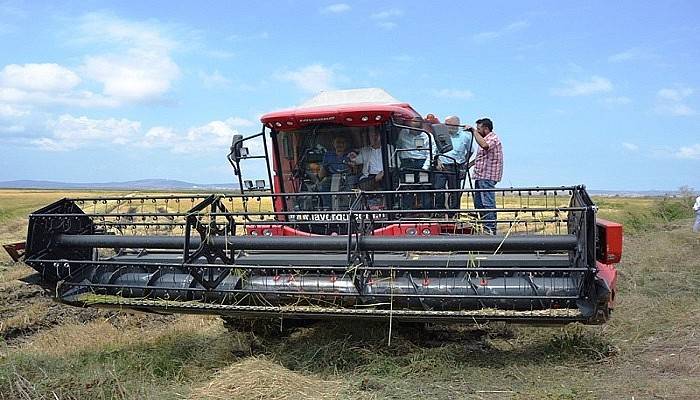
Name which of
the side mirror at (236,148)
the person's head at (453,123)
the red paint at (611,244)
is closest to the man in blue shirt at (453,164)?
the person's head at (453,123)

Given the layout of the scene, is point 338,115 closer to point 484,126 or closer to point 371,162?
point 371,162

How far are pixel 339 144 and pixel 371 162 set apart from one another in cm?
39

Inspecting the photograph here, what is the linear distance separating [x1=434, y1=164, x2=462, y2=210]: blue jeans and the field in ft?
4.90

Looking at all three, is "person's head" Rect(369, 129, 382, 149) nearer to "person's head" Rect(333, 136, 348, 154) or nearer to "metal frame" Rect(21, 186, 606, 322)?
"person's head" Rect(333, 136, 348, 154)

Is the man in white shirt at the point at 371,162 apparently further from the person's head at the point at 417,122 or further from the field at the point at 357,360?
the field at the point at 357,360

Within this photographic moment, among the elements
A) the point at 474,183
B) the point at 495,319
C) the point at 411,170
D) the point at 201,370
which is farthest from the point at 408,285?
the point at 474,183

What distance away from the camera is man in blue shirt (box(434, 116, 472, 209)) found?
7176mm

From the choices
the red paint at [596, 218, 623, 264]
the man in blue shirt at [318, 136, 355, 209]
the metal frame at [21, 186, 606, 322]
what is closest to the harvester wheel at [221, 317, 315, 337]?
the metal frame at [21, 186, 606, 322]

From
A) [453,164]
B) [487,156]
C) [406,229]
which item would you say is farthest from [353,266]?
[487,156]

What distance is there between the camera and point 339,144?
22.5 feet

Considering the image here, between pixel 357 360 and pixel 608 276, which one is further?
pixel 357 360

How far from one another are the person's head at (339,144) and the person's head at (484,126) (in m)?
1.77

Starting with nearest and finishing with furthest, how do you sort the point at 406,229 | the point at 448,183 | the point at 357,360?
1. the point at 357,360
2. the point at 406,229
3. the point at 448,183

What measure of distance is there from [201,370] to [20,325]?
352 cm
